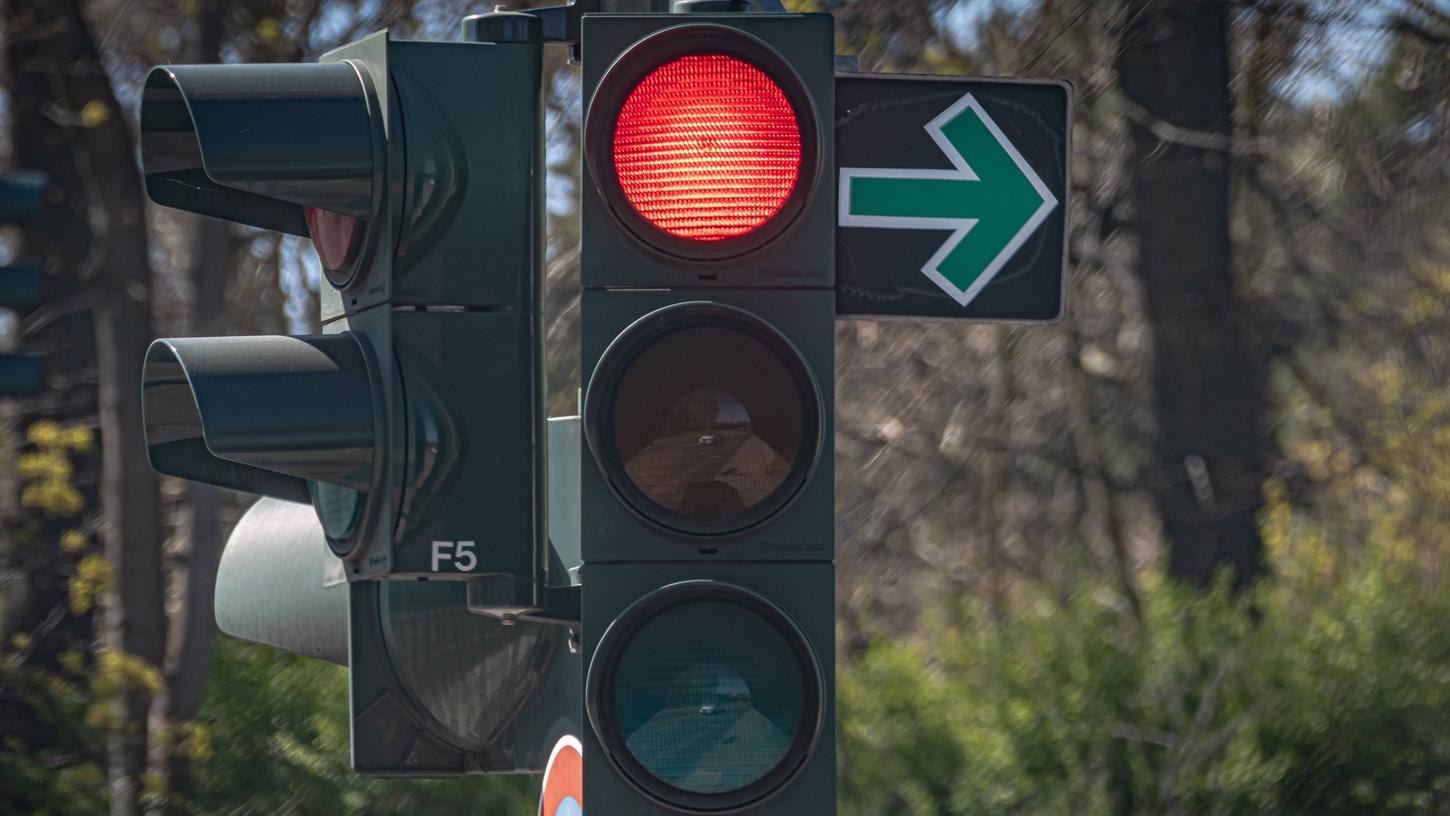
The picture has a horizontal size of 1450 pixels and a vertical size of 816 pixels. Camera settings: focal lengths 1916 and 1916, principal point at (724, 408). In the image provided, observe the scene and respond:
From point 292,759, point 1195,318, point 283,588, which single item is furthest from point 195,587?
point 283,588

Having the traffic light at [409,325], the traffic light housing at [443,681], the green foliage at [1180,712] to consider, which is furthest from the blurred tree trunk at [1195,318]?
the traffic light at [409,325]

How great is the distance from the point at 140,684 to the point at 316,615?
21.3 feet

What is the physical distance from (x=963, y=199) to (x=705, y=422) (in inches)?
23.4

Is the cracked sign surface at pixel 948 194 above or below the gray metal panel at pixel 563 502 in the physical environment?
above

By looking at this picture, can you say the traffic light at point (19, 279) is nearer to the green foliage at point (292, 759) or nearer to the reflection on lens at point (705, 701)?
the reflection on lens at point (705, 701)

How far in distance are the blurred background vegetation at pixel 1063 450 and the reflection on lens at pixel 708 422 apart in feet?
18.9

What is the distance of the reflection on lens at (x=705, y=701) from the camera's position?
263 centimetres

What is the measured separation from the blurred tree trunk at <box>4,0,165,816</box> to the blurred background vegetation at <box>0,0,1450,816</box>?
0.07 ft

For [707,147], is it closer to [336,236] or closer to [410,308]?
[410,308]

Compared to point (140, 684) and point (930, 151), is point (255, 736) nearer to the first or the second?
point (140, 684)

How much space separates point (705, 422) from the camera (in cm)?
265

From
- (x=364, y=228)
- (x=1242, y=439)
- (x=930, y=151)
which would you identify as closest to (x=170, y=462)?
(x=364, y=228)

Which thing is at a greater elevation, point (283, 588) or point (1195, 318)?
point (1195, 318)

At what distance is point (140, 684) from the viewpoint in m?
9.44
